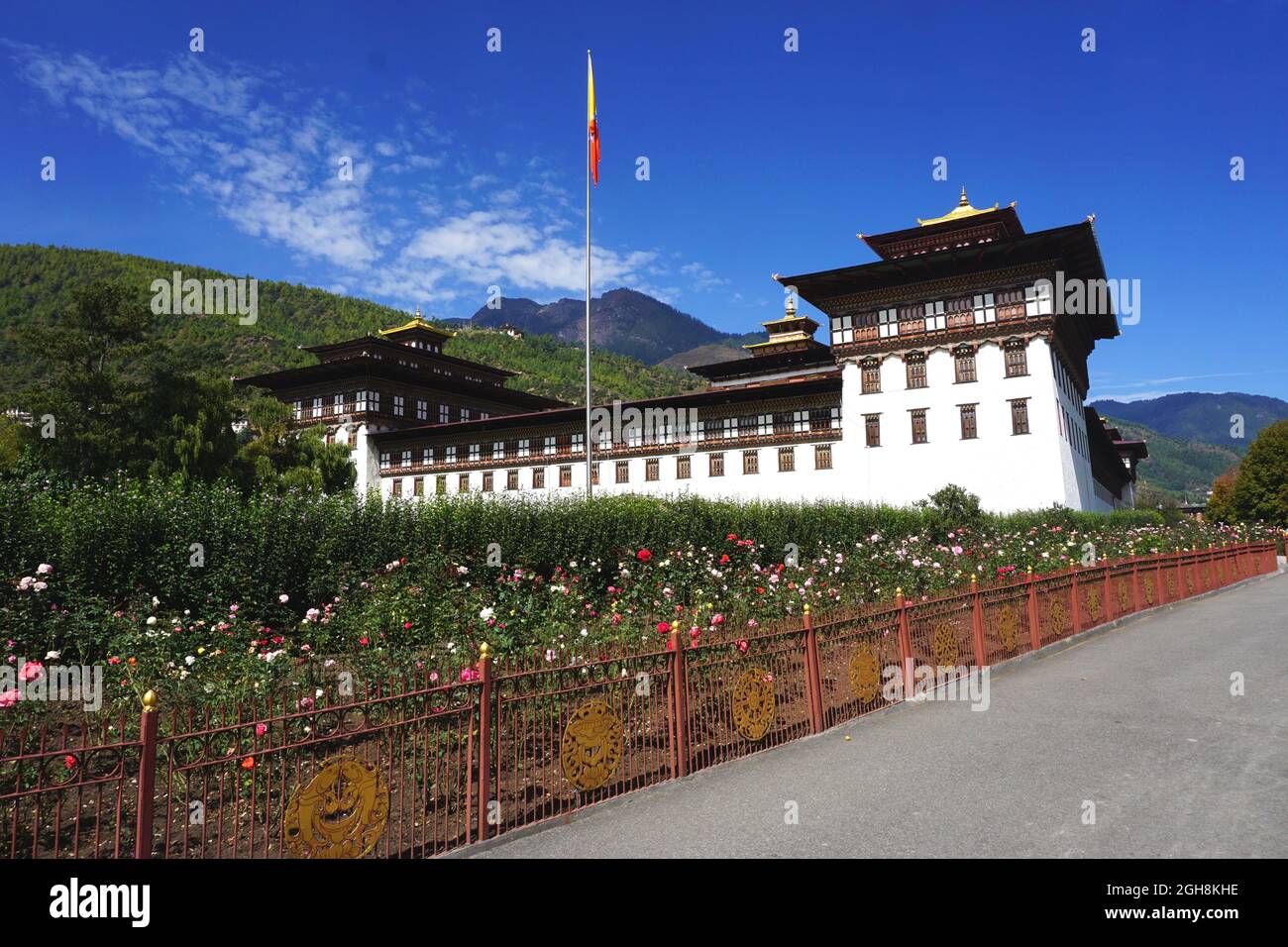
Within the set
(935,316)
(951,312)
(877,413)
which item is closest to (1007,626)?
(877,413)

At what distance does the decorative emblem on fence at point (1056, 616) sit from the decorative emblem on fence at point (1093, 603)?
1.51 meters

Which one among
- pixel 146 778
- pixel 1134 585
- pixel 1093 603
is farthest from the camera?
pixel 1134 585

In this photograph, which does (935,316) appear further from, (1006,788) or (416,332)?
(416,332)

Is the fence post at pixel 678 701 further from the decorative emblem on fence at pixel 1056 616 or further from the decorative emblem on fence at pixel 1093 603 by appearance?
the decorative emblem on fence at pixel 1093 603

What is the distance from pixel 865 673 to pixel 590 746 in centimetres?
431

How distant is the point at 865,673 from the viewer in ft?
31.3

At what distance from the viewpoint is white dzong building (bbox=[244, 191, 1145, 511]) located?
3838 centimetres

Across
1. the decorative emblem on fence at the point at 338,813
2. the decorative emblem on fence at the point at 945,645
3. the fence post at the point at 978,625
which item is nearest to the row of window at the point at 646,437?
the fence post at the point at 978,625

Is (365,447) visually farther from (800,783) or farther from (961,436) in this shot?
(800,783)

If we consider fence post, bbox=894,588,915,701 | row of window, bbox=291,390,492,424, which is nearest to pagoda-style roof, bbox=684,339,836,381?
row of window, bbox=291,390,492,424

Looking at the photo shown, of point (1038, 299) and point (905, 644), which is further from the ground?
point (1038, 299)

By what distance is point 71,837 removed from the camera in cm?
616

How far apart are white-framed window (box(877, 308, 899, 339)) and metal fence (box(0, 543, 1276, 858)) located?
33.0 meters
